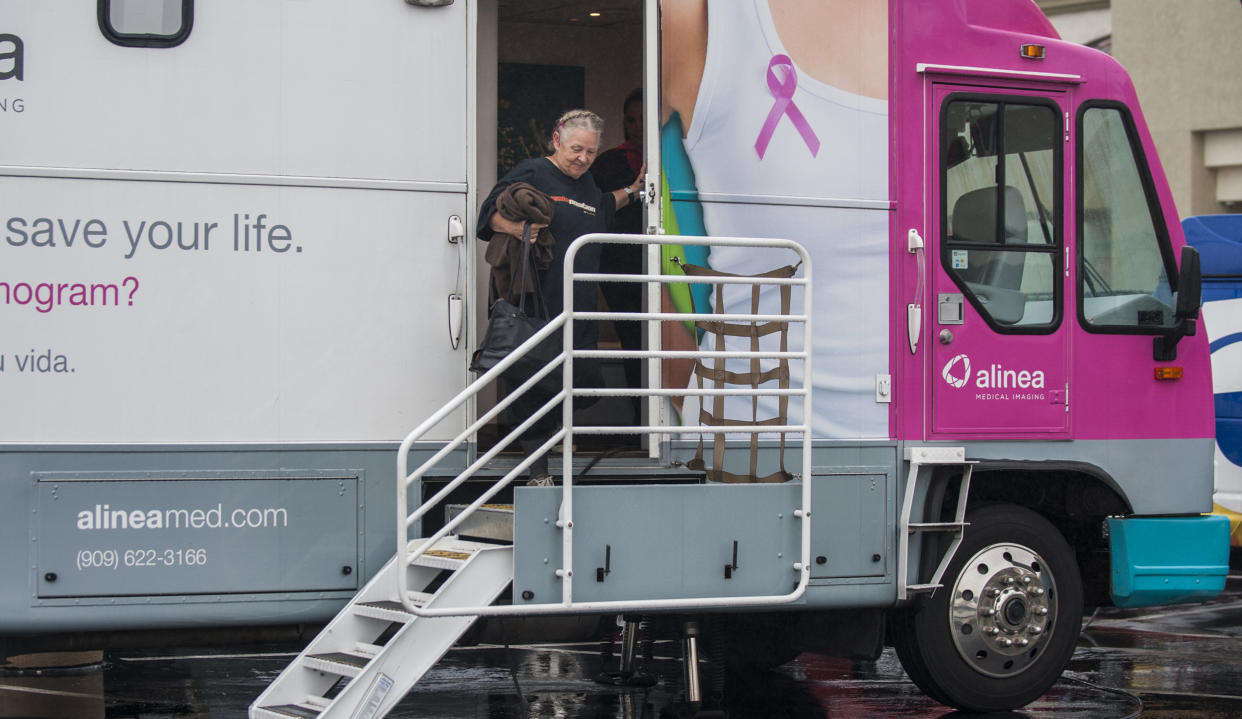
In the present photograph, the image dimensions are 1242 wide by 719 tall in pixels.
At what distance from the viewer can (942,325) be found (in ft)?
21.0

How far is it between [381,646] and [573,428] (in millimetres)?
1133

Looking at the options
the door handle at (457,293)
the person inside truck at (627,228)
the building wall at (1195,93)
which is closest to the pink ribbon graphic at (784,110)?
the person inside truck at (627,228)

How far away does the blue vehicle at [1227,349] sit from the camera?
11.2m

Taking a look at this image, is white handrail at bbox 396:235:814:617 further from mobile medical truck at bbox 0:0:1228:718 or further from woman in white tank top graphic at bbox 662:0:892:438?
woman in white tank top graphic at bbox 662:0:892:438

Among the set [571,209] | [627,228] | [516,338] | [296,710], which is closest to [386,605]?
[296,710]

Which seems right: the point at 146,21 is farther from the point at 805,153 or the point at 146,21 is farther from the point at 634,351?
the point at 805,153

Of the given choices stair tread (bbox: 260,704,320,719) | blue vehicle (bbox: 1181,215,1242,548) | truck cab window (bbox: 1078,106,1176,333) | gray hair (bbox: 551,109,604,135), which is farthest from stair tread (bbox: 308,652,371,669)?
blue vehicle (bbox: 1181,215,1242,548)

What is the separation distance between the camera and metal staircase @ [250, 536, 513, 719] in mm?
5227

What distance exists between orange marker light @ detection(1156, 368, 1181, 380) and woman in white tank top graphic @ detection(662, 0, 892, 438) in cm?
145

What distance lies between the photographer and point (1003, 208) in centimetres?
654

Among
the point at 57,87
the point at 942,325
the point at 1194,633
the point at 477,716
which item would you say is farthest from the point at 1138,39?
the point at 57,87

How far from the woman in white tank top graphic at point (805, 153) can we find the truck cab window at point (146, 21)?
2.00 meters

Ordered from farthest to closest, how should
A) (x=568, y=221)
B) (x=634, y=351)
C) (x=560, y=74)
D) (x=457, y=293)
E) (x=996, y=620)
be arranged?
(x=560, y=74), (x=996, y=620), (x=568, y=221), (x=457, y=293), (x=634, y=351)

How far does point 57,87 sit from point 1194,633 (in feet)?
26.0
